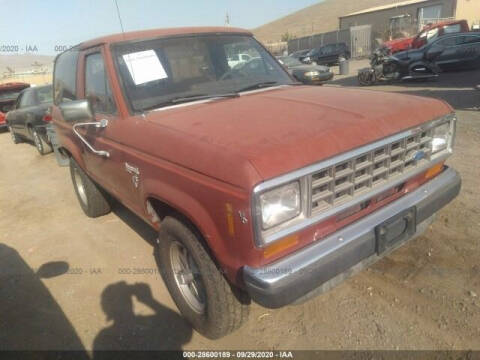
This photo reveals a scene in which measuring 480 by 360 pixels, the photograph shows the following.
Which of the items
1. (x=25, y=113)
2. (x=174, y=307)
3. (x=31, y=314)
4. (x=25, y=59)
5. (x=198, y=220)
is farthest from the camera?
(x=25, y=59)

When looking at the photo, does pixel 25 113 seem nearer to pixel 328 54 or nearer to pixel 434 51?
pixel 434 51

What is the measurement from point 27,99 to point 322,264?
31.7ft

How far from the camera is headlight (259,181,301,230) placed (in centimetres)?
189

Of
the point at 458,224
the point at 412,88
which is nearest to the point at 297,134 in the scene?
the point at 458,224

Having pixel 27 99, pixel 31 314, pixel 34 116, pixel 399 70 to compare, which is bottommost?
pixel 31 314

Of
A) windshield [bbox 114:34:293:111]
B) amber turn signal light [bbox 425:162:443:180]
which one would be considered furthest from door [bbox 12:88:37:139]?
amber turn signal light [bbox 425:162:443:180]

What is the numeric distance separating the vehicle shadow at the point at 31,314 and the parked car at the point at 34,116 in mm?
4839

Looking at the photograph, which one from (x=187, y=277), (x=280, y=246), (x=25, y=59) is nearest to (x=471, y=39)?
(x=187, y=277)

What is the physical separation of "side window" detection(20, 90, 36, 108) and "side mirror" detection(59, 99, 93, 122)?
726cm

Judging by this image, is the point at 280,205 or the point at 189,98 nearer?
the point at 280,205

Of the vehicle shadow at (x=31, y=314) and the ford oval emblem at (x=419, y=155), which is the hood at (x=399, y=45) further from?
the vehicle shadow at (x=31, y=314)

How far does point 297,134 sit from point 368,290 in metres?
1.58

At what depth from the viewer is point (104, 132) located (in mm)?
3092

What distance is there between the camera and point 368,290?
2.93 meters
